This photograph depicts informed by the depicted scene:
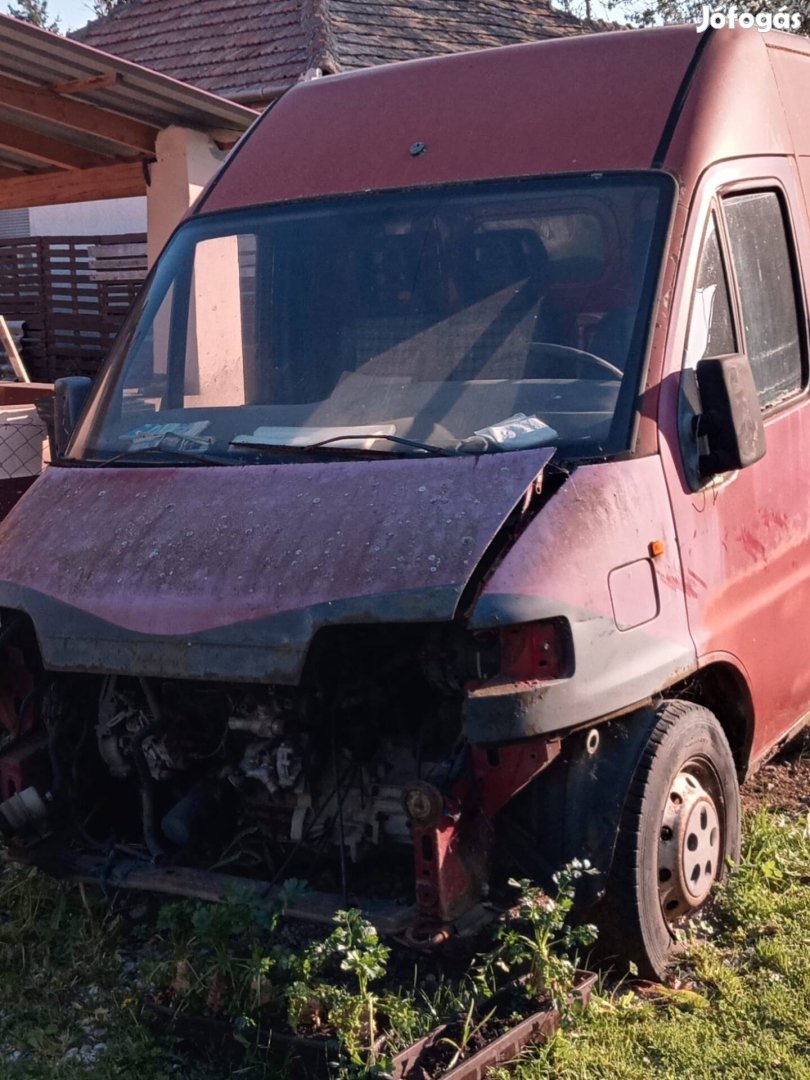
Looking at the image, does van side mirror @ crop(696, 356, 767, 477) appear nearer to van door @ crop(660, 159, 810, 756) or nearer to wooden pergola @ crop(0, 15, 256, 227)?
van door @ crop(660, 159, 810, 756)

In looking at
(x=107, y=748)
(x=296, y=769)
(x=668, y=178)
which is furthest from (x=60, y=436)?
(x=668, y=178)

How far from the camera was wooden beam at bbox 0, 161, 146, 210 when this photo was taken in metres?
11.3

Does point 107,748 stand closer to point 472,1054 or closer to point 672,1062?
point 472,1054

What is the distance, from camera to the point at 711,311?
14.3 ft

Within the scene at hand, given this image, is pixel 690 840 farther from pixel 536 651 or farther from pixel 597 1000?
pixel 536 651

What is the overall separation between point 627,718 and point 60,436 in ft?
8.31

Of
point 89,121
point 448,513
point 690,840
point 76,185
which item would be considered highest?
point 89,121

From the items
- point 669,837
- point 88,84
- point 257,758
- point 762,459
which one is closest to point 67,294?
point 88,84

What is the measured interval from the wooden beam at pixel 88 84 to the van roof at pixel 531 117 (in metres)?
4.27

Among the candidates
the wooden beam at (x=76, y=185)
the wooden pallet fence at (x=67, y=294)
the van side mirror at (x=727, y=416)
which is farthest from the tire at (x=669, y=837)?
the wooden pallet fence at (x=67, y=294)

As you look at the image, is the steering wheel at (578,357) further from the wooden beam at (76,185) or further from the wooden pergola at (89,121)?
the wooden beam at (76,185)

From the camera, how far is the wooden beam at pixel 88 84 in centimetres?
905

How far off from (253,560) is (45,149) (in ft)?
27.3

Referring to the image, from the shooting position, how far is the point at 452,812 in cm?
351
